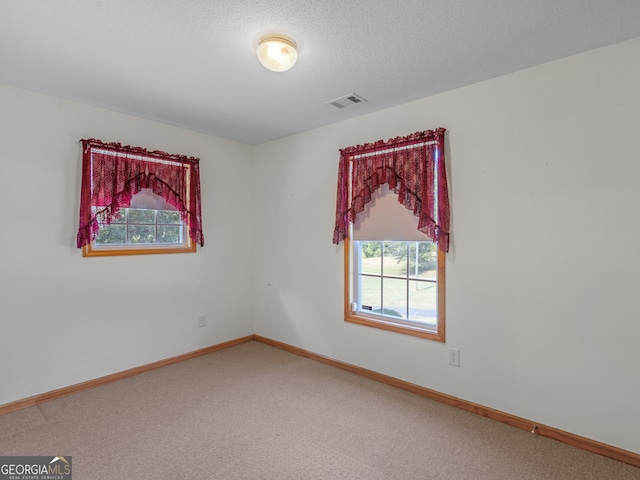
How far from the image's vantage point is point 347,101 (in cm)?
287

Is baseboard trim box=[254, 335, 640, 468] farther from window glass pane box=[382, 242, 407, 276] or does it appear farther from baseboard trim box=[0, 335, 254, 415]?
baseboard trim box=[0, 335, 254, 415]

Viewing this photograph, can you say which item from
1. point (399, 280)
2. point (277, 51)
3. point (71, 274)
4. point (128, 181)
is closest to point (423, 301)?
point (399, 280)

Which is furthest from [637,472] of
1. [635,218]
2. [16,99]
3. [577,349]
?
[16,99]

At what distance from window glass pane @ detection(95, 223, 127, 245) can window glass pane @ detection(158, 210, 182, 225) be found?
1.20ft

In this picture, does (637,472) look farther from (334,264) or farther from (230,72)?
(230,72)

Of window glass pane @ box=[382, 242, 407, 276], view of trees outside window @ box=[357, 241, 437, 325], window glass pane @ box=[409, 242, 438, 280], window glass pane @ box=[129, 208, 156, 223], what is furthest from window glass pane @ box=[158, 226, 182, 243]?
window glass pane @ box=[409, 242, 438, 280]

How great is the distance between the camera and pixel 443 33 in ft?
6.30

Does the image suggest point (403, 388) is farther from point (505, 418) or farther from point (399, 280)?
point (399, 280)

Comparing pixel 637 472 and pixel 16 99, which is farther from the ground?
pixel 16 99

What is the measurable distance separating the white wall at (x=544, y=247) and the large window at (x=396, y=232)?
4.7 inches

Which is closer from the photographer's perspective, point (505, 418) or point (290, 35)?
point (290, 35)

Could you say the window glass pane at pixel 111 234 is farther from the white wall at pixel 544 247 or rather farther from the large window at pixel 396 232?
the white wall at pixel 544 247

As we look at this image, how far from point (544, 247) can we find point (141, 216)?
3494 mm

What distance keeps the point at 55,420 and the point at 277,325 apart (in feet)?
7.06
